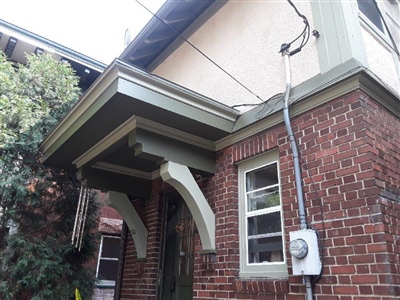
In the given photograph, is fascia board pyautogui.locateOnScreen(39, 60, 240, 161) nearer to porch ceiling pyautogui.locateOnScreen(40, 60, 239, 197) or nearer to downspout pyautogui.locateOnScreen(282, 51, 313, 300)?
porch ceiling pyautogui.locateOnScreen(40, 60, 239, 197)

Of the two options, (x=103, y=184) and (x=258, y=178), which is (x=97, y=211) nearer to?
(x=103, y=184)

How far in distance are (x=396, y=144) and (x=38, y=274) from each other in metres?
4.73

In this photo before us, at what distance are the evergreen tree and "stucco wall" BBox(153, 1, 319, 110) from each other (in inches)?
93.8

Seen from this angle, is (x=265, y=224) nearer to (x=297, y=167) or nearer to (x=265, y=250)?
(x=265, y=250)

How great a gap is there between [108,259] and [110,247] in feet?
0.90

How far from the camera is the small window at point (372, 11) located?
155 inches

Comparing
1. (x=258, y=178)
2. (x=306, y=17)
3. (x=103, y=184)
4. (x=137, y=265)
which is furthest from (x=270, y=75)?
(x=137, y=265)

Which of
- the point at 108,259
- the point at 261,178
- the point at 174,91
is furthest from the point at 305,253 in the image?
the point at 108,259

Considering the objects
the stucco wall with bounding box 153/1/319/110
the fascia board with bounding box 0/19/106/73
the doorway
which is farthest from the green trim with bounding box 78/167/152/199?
the fascia board with bounding box 0/19/106/73

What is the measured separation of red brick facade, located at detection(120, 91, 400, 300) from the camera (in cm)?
241

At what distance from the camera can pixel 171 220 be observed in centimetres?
494

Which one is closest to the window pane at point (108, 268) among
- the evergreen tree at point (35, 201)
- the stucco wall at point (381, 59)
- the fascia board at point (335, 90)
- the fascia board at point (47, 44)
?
the evergreen tree at point (35, 201)

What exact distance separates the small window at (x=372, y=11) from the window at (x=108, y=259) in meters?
6.82

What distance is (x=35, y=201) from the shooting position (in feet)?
16.7
